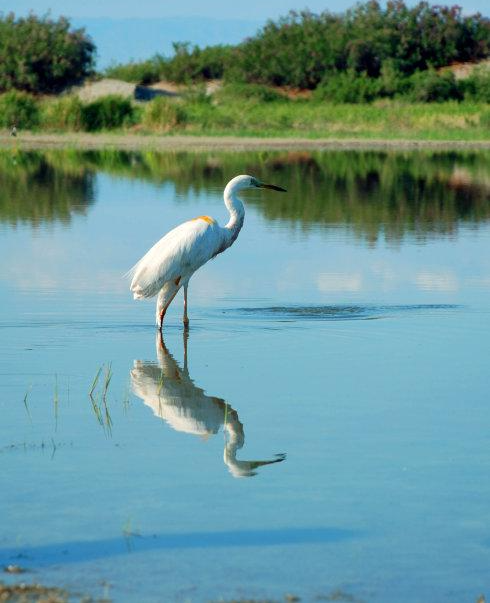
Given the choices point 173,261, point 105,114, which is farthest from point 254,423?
point 105,114

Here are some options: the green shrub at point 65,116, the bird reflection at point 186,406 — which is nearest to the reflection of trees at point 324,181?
the green shrub at point 65,116

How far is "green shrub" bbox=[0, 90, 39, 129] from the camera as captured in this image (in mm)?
46000

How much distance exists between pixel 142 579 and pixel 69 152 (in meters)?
35.5

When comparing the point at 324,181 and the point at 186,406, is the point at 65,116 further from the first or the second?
the point at 186,406

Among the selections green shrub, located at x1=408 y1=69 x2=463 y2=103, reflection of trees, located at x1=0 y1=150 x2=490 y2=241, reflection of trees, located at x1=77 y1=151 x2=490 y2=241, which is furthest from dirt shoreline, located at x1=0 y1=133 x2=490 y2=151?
green shrub, located at x1=408 y1=69 x2=463 y2=103

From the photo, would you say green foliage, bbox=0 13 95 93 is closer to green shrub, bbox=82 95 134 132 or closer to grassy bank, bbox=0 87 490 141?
grassy bank, bbox=0 87 490 141

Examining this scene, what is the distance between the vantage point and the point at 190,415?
7.73 meters

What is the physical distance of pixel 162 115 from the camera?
45625 mm

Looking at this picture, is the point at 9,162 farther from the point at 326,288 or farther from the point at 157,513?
the point at 157,513

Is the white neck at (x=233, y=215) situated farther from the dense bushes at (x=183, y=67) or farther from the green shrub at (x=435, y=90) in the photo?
the dense bushes at (x=183, y=67)

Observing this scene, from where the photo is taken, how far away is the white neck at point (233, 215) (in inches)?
459

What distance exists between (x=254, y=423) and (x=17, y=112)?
40154mm

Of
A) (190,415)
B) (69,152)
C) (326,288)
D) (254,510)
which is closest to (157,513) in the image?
(254,510)

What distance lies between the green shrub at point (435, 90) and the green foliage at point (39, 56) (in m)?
15.6
